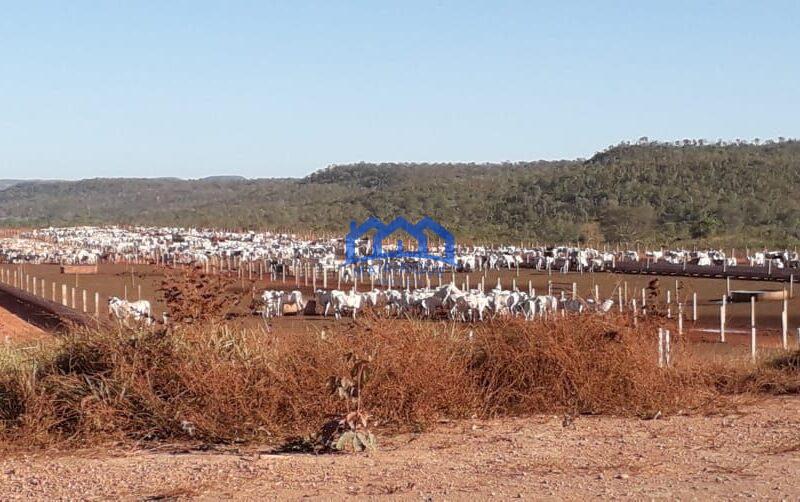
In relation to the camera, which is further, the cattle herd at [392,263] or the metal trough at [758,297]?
the metal trough at [758,297]

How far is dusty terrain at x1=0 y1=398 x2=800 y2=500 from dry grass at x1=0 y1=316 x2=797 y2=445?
40cm

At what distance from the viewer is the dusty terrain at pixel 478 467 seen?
→ 8.41 m

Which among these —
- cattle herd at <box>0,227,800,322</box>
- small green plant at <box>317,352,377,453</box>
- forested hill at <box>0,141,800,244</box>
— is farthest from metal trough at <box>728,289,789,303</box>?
forested hill at <box>0,141,800,244</box>

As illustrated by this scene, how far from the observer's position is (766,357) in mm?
14766

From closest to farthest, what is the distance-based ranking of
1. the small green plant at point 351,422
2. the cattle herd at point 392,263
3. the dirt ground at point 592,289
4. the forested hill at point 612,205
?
the small green plant at point 351,422 < the dirt ground at point 592,289 < the cattle herd at point 392,263 < the forested hill at point 612,205

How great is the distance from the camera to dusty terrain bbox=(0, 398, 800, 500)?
331 inches

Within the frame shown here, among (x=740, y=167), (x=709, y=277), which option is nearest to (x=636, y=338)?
(x=709, y=277)

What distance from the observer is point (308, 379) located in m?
10.8

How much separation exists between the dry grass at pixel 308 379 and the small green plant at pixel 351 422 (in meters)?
0.35

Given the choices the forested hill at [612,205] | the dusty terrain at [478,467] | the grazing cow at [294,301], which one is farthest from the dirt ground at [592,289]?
the forested hill at [612,205]

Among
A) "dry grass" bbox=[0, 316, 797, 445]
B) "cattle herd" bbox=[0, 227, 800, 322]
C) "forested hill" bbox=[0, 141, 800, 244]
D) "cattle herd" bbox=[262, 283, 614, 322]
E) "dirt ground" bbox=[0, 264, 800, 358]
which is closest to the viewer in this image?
"dry grass" bbox=[0, 316, 797, 445]

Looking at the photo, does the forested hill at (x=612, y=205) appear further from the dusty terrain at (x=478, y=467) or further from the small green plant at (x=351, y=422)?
the small green plant at (x=351, y=422)

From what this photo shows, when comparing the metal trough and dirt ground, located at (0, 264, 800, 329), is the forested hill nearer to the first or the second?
dirt ground, located at (0, 264, 800, 329)

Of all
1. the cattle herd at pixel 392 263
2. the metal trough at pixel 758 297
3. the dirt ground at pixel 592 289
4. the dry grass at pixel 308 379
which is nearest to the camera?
the dry grass at pixel 308 379
